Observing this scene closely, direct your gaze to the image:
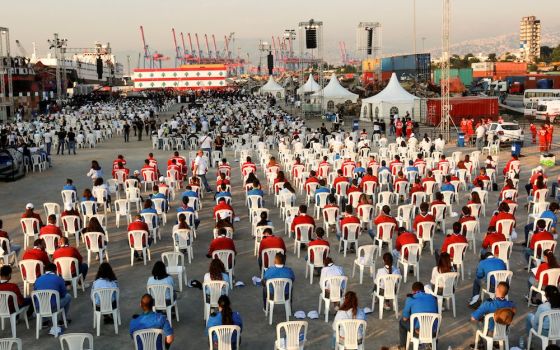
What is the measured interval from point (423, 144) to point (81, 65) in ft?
392

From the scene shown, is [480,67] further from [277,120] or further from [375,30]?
[277,120]

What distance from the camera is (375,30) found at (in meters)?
71.2

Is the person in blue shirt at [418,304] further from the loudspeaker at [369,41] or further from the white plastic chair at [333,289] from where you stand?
the loudspeaker at [369,41]

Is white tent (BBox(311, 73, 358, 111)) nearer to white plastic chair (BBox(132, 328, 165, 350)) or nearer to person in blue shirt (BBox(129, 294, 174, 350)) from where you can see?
person in blue shirt (BBox(129, 294, 174, 350))

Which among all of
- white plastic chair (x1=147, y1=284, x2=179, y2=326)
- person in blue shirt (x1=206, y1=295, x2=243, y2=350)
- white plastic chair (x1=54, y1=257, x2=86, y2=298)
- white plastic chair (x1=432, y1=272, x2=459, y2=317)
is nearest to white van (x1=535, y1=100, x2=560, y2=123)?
white plastic chair (x1=432, y1=272, x2=459, y2=317)

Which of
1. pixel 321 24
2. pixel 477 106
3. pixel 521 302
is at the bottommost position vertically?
pixel 521 302

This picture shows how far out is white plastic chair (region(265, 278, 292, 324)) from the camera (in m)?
8.60

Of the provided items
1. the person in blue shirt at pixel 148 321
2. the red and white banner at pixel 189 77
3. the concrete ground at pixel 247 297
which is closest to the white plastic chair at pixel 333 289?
the concrete ground at pixel 247 297

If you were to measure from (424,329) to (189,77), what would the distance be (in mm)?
109794

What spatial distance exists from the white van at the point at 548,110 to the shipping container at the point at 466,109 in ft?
15.7

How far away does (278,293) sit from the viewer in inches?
341

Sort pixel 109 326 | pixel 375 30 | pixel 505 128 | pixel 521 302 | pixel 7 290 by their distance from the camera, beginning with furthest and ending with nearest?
pixel 375 30 < pixel 505 128 < pixel 521 302 < pixel 109 326 < pixel 7 290

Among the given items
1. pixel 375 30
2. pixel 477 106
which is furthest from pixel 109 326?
pixel 375 30

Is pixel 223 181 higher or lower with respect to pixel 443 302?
higher
